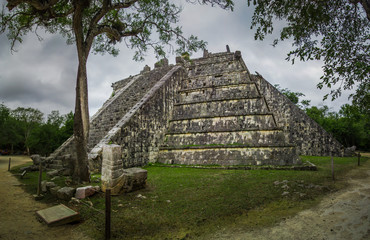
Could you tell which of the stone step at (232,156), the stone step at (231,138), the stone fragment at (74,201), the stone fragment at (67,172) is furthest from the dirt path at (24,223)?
the stone step at (231,138)

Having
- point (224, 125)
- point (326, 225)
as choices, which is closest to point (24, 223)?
point (326, 225)

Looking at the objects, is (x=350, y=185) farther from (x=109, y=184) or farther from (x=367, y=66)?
(x=109, y=184)

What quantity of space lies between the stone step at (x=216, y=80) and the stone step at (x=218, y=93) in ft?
1.08

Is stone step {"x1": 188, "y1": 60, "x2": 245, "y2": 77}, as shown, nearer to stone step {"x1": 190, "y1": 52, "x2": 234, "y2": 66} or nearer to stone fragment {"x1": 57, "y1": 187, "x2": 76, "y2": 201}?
stone step {"x1": 190, "y1": 52, "x2": 234, "y2": 66}

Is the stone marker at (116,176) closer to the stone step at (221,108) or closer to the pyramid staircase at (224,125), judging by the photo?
the pyramid staircase at (224,125)

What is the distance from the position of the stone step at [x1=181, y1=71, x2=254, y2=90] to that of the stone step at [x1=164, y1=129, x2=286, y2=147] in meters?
3.66

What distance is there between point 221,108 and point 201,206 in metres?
7.48

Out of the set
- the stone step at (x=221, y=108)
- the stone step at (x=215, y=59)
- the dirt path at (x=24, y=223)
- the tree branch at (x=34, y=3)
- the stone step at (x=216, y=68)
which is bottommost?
the dirt path at (x=24, y=223)

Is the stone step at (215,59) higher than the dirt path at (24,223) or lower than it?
higher

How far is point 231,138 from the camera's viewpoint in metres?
9.48

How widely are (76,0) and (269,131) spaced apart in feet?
31.2

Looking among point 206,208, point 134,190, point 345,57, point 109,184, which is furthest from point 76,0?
point 345,57

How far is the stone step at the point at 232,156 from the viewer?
8.28 m

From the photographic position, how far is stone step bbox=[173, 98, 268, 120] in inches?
399
